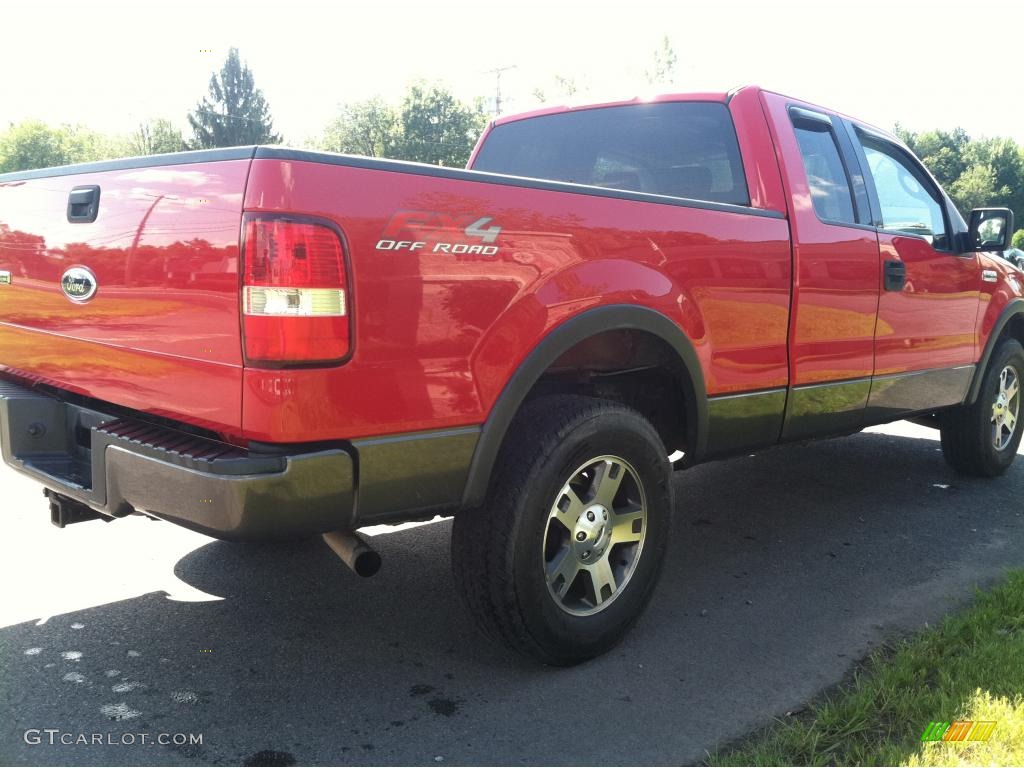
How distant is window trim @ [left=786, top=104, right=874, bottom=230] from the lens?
406 centimetres

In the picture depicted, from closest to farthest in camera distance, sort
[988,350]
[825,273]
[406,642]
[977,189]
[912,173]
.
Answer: [406,642]
[825,273]
[912,173]
[988,350]
[977,189]

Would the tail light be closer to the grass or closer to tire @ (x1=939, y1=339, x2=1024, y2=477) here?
the grass

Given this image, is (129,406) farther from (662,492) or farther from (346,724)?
(662,492)

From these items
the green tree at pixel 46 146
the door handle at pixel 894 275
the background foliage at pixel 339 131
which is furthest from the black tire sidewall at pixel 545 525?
the green tree at pixel 46 146

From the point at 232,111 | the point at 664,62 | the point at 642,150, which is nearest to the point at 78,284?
the point at 642,150

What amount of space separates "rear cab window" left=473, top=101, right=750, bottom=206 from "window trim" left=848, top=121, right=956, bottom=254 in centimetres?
93

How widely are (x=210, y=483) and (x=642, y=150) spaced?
2646 mm

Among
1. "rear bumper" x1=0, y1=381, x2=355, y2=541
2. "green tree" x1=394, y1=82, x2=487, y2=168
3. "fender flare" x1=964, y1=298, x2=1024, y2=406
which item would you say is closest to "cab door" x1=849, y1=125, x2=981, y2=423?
"fender flare" x1=964, y1=298, x2=1024, y2=406

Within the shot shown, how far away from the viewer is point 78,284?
277 centimetres

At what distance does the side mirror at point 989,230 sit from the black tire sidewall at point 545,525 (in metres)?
2.76

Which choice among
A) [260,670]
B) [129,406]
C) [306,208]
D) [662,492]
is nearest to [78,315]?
[129,406]

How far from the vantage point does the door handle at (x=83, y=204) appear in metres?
2.67

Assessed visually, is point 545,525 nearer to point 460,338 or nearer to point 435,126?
point 460,338

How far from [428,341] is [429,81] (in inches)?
2724
